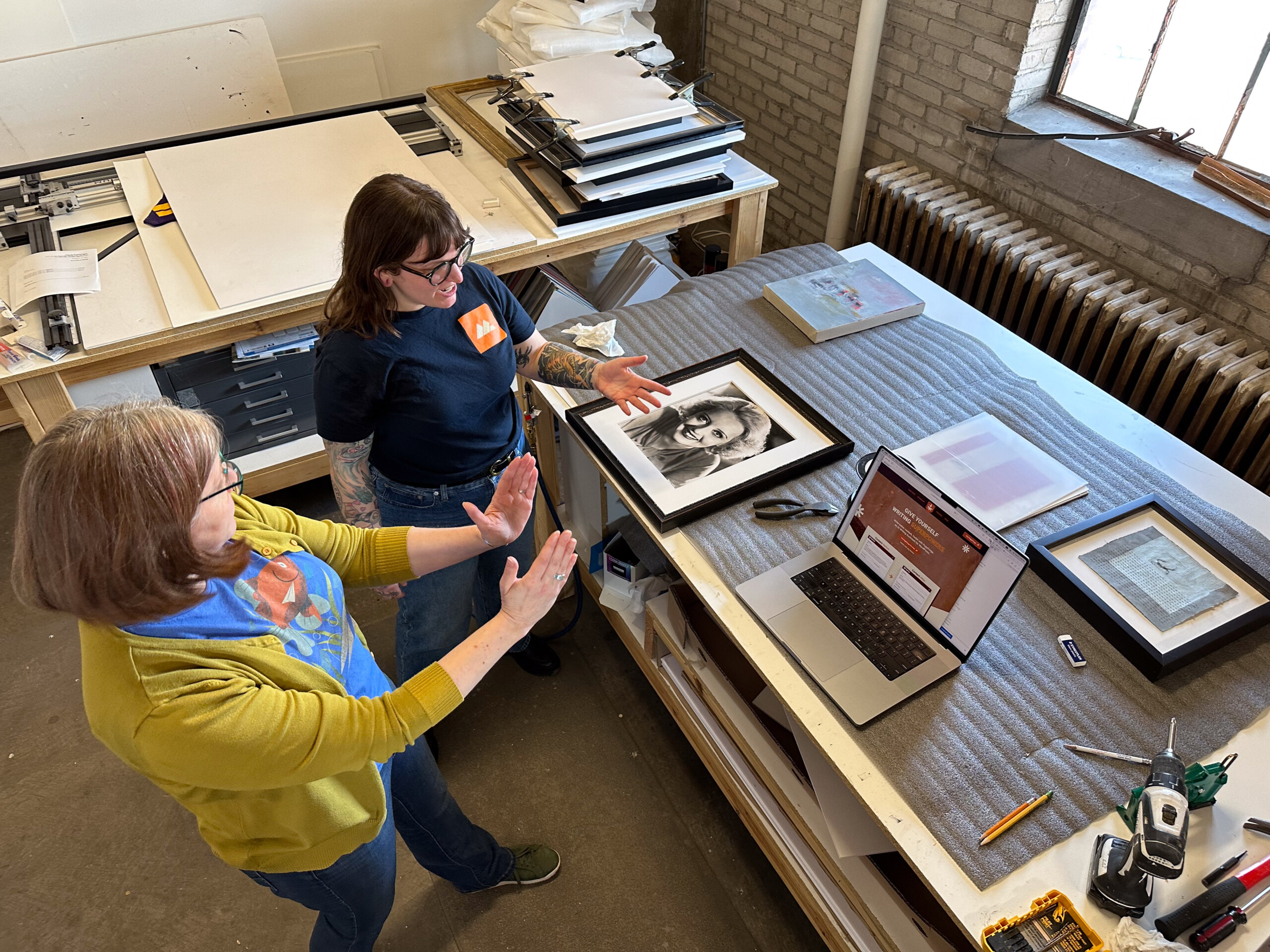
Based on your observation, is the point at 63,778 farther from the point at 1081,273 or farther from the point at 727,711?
the point at 1081,273

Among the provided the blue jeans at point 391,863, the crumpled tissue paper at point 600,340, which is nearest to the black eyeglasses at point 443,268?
the crumpled tissue paper at point 600,340

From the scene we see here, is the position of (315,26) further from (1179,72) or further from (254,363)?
(1179,72)

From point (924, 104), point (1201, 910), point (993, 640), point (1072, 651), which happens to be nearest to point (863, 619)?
point (993, 640)

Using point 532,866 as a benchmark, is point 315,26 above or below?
above

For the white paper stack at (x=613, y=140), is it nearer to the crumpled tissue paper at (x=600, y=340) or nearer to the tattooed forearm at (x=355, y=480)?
the crumpled tissue paper at (x=600, y=340)

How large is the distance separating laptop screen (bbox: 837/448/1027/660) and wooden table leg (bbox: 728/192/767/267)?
1.29 metres

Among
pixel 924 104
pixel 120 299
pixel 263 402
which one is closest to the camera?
pixel 120 299

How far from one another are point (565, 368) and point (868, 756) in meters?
0.89

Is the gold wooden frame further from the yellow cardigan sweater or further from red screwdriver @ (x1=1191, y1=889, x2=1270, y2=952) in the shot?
red screwdriver @ (x1=1191, y1=889, x2=1270, y2=952)

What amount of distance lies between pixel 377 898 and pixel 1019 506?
1222mm

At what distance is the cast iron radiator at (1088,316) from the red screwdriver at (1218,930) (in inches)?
48.4

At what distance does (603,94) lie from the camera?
7.29 feet

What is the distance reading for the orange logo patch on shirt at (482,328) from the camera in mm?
1465

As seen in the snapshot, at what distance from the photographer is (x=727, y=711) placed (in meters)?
1.63
